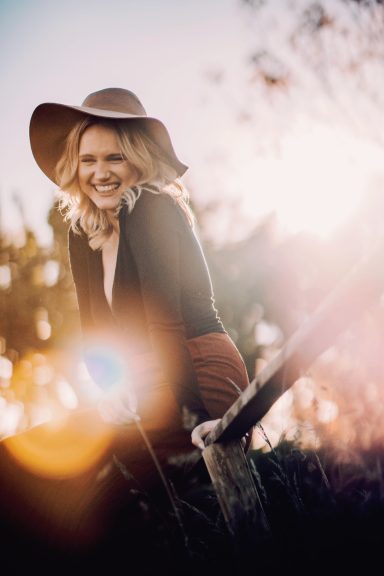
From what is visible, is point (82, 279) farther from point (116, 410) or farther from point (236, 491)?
point (236, 491)

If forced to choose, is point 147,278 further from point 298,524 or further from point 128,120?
point 298,524

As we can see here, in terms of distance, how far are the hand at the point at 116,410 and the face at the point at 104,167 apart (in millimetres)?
924

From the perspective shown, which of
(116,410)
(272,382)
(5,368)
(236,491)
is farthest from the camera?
(5,368)

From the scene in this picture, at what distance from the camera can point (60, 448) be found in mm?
1952

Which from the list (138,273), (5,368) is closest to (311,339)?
(138,273)

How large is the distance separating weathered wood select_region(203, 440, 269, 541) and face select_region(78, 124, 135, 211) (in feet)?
4.24

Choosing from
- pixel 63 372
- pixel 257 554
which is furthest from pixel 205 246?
pixel 257 554

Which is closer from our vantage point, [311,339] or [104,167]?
[311,339]

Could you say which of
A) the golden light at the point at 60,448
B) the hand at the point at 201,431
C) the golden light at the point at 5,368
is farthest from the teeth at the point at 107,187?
the golden light at the point at 5,368

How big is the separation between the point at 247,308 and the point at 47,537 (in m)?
10.0

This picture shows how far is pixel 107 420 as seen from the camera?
2016 mm

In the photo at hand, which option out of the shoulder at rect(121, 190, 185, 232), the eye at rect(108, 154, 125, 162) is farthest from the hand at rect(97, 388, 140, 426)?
the eye at rect(108, 154, 125, 162)

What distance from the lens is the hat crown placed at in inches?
91.6

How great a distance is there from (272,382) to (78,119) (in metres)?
1.68
